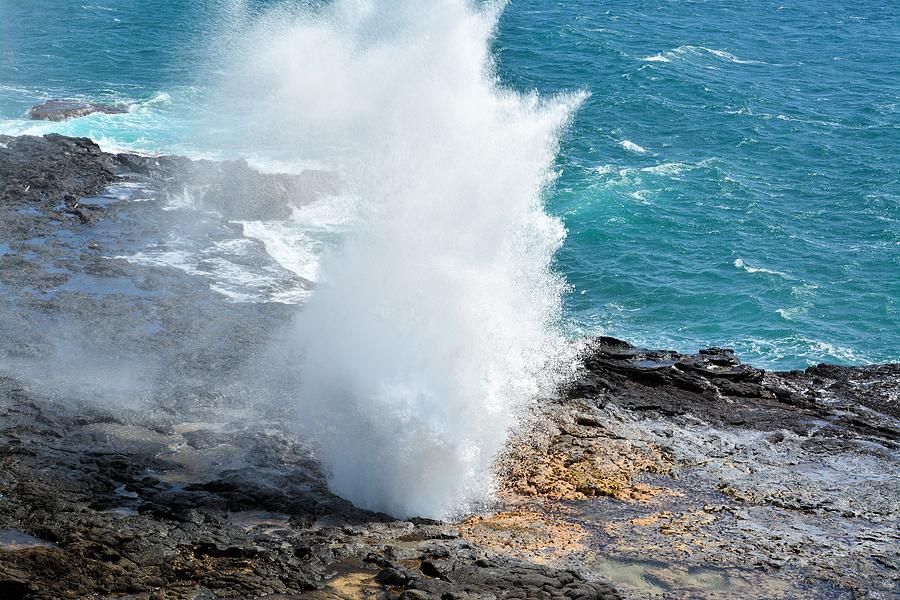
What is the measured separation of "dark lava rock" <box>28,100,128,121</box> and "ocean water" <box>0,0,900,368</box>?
821 millimetres

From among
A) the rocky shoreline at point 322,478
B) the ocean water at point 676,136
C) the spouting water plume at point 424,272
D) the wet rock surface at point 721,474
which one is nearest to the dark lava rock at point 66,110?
the ocean water at point 676,136

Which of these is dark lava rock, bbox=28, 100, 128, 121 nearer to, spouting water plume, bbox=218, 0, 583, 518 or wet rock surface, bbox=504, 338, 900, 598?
spouting water plume, bbox=218, 0, 583, 518

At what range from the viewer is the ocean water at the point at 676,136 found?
3431cm

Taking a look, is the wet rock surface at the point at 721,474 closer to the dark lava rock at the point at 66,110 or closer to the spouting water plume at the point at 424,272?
the spouting water plume at the point at 424,272

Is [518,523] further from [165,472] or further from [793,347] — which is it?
[793,347]

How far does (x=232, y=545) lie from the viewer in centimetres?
1659

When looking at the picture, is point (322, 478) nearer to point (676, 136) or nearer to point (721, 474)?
point (721, 474)

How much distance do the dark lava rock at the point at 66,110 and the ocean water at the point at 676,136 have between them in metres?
0.82

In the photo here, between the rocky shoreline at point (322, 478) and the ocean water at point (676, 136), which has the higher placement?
the ocean water at point (676, 136)

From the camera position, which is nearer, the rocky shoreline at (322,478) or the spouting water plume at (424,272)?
the rocky shoreline at (322,478)

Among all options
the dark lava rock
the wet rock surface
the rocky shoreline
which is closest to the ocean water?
the dark lava rock

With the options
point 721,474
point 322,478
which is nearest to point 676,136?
point 721,474

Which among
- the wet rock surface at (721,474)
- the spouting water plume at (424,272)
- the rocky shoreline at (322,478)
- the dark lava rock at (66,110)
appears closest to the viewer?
the rocky shoreline at (322,478)

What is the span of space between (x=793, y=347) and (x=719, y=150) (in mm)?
16765
